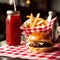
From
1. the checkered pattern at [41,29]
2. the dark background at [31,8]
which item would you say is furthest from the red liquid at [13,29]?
the dark background at [31,8]

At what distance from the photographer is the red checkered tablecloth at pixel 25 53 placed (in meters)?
1.17

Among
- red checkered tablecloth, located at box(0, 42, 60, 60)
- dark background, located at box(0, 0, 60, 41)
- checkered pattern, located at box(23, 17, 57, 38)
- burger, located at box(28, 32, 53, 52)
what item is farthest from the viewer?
dark background, located at box(0, 0, 60, 41)

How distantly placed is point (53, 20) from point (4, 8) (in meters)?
2.65

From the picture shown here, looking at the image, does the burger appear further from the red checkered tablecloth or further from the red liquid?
the red liquid

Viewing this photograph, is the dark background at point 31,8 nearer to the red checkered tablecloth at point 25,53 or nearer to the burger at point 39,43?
the red checkered tablecloth at point 25,53

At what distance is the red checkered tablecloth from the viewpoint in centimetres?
117

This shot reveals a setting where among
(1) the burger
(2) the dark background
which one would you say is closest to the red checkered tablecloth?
(1) the burger

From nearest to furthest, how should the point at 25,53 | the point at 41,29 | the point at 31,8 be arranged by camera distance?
the point at 25,53 → the point at 41,29 → the point at 31,8

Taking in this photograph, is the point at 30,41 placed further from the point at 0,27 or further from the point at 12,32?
the point at 0,27

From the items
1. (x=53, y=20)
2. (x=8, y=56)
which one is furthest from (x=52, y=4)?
(x=8, y=56)

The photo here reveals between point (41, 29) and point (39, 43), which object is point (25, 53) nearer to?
point (39, 43)

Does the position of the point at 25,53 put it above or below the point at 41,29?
below

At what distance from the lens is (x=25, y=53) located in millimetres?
1264

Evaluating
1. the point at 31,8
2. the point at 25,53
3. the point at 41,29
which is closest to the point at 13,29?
the point at 41,29
